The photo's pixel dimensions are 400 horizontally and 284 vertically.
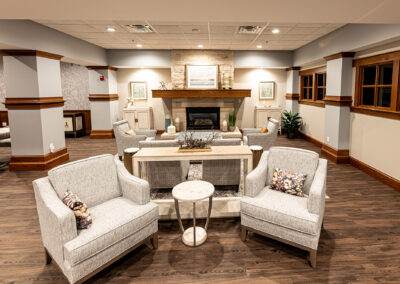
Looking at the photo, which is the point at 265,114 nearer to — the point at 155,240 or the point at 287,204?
the point at 287,204

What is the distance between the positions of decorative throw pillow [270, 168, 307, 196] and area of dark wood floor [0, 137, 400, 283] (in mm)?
Answer: 544

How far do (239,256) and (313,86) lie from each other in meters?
6.58

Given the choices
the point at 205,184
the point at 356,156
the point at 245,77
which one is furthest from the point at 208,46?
the point at 205,184

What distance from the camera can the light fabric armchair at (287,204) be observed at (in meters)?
2.43

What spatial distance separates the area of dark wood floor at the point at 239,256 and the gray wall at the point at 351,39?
249cm

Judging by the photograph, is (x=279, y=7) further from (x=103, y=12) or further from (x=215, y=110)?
(x=215, y=110)

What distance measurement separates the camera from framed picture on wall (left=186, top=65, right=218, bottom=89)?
8.59m

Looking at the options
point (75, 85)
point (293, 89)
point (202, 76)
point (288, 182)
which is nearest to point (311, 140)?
point (293, 89)

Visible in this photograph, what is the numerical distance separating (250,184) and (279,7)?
Answer: 6.14 ft

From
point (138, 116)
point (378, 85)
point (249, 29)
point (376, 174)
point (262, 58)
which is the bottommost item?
point (376, 174)

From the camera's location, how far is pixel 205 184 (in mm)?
2900

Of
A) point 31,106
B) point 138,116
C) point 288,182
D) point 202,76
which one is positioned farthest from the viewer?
point 138,116

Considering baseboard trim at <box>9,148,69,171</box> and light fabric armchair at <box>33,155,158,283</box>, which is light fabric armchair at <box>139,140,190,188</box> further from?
baseboard trim at <box>9,148,69,171</box>

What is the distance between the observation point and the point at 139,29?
5809mm
